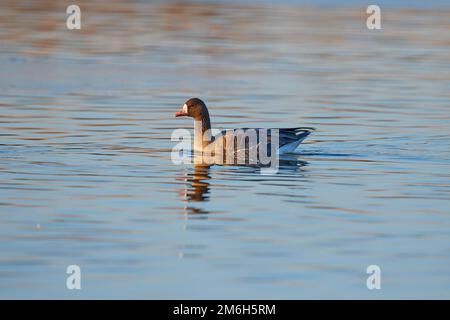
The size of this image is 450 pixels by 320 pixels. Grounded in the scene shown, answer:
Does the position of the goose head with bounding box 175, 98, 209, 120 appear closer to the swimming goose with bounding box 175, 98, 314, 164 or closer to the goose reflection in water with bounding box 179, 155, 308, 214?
the swimming goose with bounding box 175, 98, 314, 164

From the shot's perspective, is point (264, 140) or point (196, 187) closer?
point (196, 187)

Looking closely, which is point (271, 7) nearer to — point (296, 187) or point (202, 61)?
point (202, 61)

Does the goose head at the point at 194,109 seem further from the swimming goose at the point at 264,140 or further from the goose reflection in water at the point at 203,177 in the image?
the goose reflection in water at the point at 203,177

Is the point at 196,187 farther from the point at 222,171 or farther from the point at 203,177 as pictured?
the point at 222,171

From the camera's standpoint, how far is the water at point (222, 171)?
30.8ft

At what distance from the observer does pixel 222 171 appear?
46.3 feet

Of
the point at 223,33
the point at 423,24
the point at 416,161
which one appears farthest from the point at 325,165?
the point at 423,24

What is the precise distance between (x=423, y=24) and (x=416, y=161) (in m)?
18.4

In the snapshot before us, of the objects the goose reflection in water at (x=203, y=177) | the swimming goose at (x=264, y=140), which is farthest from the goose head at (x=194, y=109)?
the goose reflection in water at (x=203, y=177)

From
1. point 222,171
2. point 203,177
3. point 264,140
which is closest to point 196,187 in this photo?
point 203,177

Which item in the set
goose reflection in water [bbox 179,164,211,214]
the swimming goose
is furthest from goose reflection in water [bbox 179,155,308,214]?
the swimming goose

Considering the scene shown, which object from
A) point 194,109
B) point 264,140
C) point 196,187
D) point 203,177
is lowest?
point 196,187
